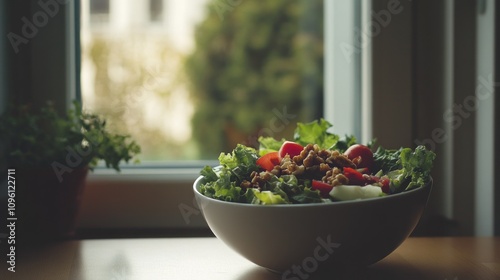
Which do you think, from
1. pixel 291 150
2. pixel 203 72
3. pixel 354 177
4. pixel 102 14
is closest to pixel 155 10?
pixel 102 14

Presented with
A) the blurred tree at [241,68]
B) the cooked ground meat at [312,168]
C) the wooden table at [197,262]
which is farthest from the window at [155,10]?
the cooked ground meat at [312,168]

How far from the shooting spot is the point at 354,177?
30.0 inches

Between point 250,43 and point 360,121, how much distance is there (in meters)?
1.31

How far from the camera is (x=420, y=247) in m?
0.92

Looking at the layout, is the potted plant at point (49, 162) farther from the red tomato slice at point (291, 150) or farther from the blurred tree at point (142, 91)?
the red tomato slice at point (291, 150)

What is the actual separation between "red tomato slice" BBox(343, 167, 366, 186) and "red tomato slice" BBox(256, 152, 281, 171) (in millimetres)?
105

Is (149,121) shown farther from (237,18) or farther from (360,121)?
(237,18)

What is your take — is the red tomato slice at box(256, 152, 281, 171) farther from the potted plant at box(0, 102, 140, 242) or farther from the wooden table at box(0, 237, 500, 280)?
the potted plant at box(0, 102, 140, 242)

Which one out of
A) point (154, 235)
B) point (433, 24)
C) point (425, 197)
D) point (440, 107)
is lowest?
point (154, 235)

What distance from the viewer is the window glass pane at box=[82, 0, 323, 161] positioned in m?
1.39

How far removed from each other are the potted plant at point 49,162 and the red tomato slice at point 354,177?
1.38 ft

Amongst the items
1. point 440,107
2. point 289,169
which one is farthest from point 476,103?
point 289,169

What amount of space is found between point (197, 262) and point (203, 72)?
5.23 ft

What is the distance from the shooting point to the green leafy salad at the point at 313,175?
Result: 2.38ft
